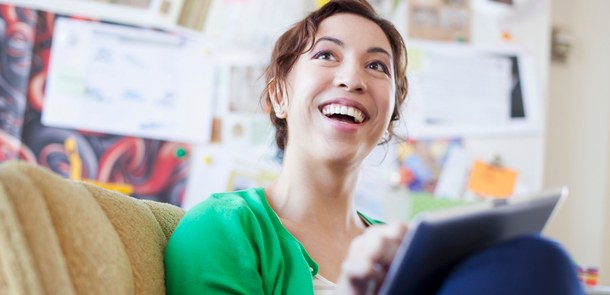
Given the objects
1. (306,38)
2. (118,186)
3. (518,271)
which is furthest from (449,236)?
(118,186)

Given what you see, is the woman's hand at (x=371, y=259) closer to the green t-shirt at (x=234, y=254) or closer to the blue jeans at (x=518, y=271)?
the blue jeans at (x=518, y=271)

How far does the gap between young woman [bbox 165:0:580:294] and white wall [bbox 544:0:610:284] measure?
145 centimetres

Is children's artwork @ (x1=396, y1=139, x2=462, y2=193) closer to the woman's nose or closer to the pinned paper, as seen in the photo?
the pinned paper

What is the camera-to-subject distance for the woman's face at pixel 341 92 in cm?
108

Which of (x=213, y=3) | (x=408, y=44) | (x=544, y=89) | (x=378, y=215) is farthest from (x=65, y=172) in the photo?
(x=544, y=89)

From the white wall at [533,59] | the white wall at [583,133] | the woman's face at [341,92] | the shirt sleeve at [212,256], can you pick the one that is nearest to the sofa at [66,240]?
the shirt sleeve at [212,256]

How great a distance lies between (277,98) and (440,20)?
130cm

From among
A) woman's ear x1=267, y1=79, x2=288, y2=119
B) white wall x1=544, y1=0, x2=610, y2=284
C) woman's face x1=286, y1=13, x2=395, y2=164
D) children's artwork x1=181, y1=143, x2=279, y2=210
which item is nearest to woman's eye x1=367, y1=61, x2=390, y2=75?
woman's face x1=286, y1=13, x2=395, y2=164

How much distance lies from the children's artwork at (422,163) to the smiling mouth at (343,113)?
1195 millimetres

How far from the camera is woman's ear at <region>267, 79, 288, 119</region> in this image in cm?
120

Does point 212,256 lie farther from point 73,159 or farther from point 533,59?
point 533,59

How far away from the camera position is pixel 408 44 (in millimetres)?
2318

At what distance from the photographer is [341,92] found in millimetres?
1087

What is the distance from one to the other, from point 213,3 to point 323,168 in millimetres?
1119
